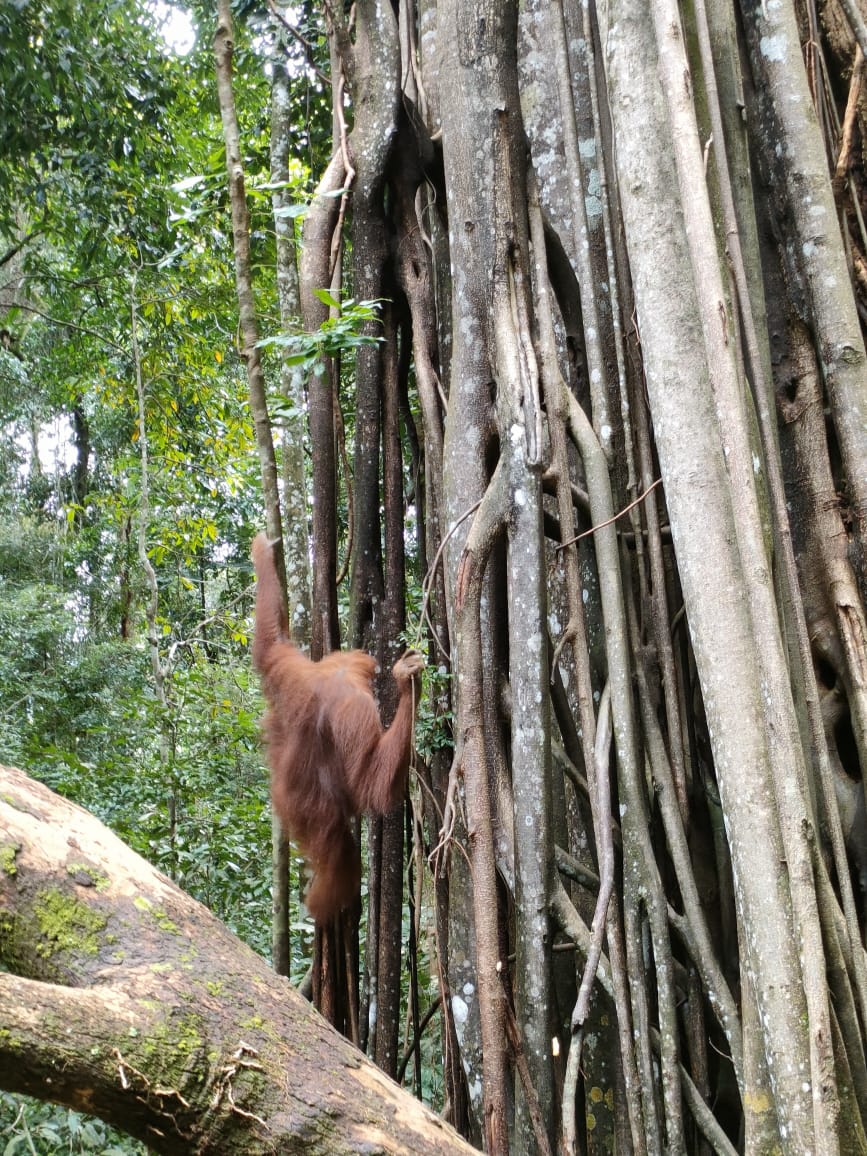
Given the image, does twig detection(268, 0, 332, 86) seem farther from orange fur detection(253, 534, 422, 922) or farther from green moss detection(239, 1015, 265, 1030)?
green moss detection(239, 1015, 265, 1030)

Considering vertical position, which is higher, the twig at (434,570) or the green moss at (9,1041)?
the twig at (434,570)

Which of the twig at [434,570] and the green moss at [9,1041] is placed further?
the twig at [434,570]

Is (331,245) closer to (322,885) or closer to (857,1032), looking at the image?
(322,885)

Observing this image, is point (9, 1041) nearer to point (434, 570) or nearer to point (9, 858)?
point (9, 858)

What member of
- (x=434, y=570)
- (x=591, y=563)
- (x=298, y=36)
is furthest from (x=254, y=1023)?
(x=298, y=36)

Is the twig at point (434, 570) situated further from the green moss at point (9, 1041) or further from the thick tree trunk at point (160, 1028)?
the green moss at point (9, 1041)

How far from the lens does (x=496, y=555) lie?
318 cm

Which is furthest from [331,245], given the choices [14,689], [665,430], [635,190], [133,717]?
[14,689]

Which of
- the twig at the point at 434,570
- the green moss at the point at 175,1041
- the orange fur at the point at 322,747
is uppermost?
the twig at the point at 434,570

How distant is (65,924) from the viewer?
6.45 ft

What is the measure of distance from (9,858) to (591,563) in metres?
1.85

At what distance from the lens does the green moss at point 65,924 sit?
6.37 ft

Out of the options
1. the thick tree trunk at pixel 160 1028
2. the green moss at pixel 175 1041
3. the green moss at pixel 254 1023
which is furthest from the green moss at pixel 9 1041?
the green moss at pixel 254 1023

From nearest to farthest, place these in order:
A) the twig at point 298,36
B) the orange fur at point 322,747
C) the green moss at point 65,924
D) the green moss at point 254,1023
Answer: the green moss at point 254,1023 → the green moss at point 65,924 → the orange fur at point 322,747 → the twig at point 298,36
